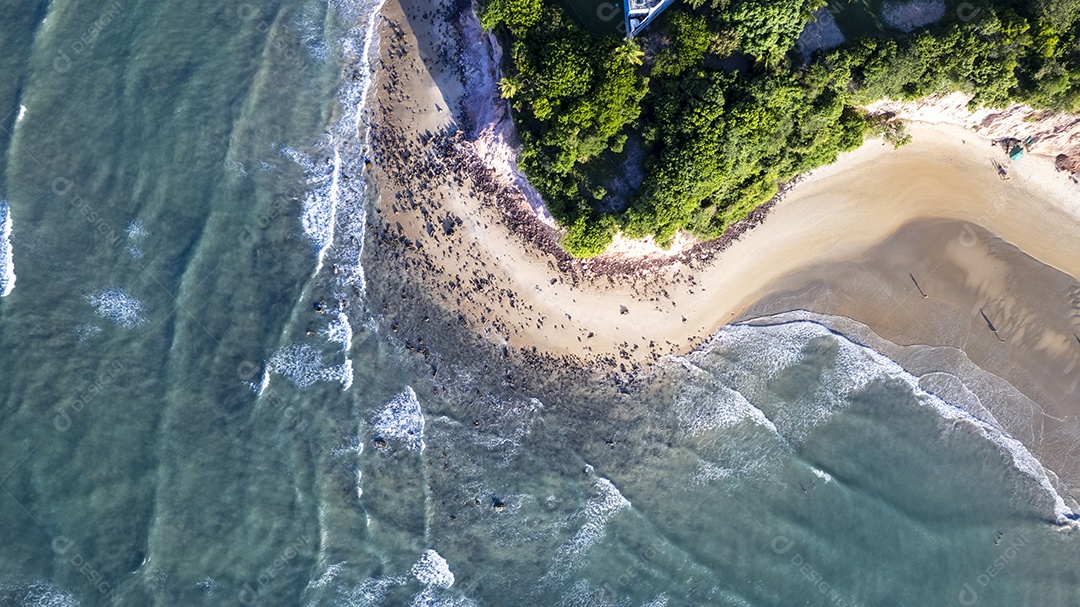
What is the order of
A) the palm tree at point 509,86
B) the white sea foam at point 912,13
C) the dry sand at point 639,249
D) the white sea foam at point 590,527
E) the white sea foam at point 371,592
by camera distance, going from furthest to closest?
the white sea foam at point 590,527 → the dry sand at point 639,249 → the white sea foam at point 371,592 → the white sea foam at point 912,13 → the palm tree at point 509,86

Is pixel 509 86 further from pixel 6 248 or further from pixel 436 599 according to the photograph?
pixel 6 248

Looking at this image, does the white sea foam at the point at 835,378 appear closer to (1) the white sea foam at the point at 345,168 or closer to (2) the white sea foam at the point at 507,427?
(2) the white sea foam at the point at 507,427

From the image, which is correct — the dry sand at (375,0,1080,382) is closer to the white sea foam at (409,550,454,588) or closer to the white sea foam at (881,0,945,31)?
the white sea foam at (881,0,945,31)

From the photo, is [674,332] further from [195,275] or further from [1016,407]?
[195,275]

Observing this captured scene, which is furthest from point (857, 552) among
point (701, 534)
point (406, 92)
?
point (406, 92)

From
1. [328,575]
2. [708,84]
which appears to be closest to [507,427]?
[328,575]

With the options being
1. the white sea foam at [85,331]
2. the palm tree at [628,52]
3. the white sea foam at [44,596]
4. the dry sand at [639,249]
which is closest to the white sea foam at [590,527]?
the dry sand at [639,249]
